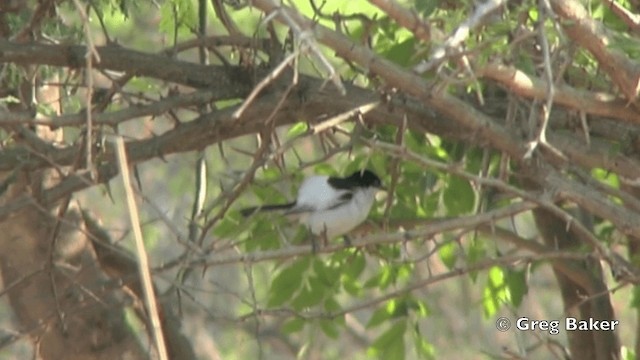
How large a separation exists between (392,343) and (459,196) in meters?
0.67

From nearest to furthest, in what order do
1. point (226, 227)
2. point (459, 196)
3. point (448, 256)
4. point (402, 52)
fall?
point (402, 52) → point (459, 196) → point (226, 227) → point (448, 256)

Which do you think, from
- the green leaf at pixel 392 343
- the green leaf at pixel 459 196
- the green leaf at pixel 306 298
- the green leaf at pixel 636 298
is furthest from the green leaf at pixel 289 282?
the green leaf at pixel 636 298

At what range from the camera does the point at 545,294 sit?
1020 cm

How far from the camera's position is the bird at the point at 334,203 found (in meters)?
5.05

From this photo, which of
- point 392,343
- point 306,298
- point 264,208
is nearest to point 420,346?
point 392,343

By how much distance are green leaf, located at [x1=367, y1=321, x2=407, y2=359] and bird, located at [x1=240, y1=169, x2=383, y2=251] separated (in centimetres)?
40

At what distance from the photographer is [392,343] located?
490cm

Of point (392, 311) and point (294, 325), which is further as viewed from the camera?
point (392, 311)

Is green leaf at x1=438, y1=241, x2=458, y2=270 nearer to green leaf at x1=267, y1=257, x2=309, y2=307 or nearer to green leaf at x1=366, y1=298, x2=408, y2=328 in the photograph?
green leaf at x1=366, y1=298, x2=408, y2=328

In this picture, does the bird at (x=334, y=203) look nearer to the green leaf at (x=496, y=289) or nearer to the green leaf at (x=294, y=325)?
the green leaf at (x=294, y=325)

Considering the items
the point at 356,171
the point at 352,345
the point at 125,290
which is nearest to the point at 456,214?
the point at 356,171

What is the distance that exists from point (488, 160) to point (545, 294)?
6.39 meters

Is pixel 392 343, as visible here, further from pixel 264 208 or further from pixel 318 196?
pixel 318 196

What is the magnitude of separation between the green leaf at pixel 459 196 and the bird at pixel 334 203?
0.41 metres
